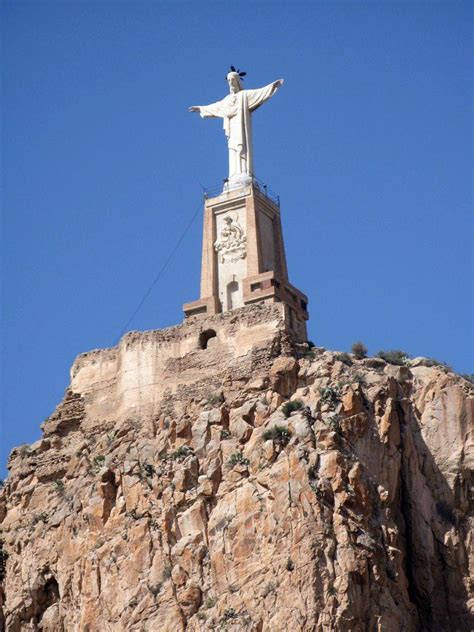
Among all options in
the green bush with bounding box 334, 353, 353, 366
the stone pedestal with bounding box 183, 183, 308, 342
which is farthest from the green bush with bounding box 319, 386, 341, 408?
the stone pedestal with bounding box 183, 183, 308, 342

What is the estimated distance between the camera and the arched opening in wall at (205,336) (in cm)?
6209

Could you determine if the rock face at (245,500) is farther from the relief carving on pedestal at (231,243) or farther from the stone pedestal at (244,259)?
the relief carving on pedestal at (231,243)

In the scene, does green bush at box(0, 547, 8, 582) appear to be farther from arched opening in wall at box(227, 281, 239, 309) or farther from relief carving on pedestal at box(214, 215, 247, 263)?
relief carving on pedestal at box(214, 215, 247, 263)

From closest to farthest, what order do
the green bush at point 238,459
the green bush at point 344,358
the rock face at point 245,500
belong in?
the rock face at point 245,500 → the green bush at point 238,459 → the green bush at point 344,358

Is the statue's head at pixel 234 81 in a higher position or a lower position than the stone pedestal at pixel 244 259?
higher

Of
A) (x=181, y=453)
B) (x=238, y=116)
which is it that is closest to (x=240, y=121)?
(x=238, y=116)

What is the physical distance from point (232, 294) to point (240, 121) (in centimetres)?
714

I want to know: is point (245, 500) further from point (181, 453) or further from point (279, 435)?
point (181, 453)

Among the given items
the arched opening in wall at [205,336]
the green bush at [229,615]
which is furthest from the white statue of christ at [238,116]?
the green bush at [229,615]

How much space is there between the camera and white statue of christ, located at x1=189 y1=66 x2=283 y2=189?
218 feet

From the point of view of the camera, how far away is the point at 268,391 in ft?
194

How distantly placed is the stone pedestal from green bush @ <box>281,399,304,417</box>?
3.54 m

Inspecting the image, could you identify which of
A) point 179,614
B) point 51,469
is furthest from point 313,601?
point 51,469

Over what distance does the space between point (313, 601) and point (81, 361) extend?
48.3ft
